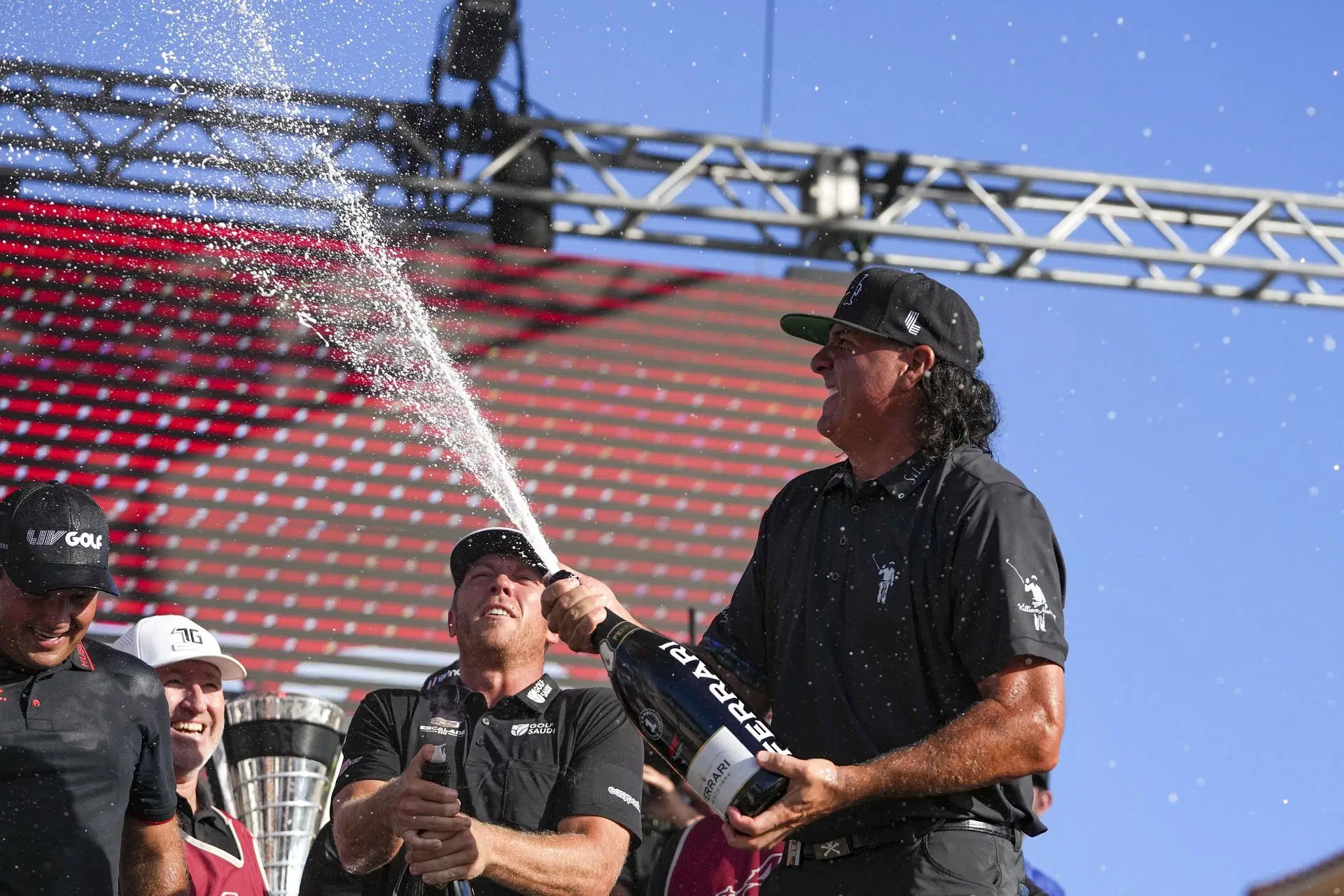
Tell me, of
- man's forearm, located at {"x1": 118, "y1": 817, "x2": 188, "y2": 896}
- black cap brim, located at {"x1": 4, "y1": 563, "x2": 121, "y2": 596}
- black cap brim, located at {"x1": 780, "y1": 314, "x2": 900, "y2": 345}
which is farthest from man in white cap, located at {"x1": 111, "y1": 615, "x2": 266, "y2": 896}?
black cap brim, located at {"x1": 780, "y1": 314, "x2": 900, "y2": 345}

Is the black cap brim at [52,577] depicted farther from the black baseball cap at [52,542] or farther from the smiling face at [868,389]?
the smiling face at [868,389]

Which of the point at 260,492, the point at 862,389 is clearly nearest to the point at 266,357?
the point at 260,492

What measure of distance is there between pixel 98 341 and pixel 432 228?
7.39 ft

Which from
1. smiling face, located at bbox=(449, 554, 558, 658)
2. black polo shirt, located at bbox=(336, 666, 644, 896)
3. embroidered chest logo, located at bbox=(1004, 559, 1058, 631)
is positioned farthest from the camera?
smiling face, located at bbox=(449, 554, 558, 658)

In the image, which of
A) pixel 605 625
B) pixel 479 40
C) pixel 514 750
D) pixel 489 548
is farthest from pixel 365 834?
pixel 479 40

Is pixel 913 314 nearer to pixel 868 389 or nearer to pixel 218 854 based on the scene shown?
pixel 868 389

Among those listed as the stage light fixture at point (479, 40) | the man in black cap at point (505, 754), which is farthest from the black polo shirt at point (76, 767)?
the stage light fixture at point (479, 40)

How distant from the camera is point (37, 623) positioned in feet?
12.6

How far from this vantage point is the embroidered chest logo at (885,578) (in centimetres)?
317

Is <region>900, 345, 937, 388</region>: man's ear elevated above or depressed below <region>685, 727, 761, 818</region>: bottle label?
above

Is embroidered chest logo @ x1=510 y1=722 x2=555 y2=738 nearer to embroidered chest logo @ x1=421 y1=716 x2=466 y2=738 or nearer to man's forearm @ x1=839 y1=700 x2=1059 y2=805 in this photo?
embroidered chest logo @ x1=421 y1=716 x2=466 y2=738

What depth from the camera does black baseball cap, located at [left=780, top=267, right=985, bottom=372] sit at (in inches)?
134

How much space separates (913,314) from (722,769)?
1.10 meters

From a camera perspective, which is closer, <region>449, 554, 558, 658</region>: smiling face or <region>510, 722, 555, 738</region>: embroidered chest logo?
<region>510, 722, 555, 738</region>: embroidered chest logo
